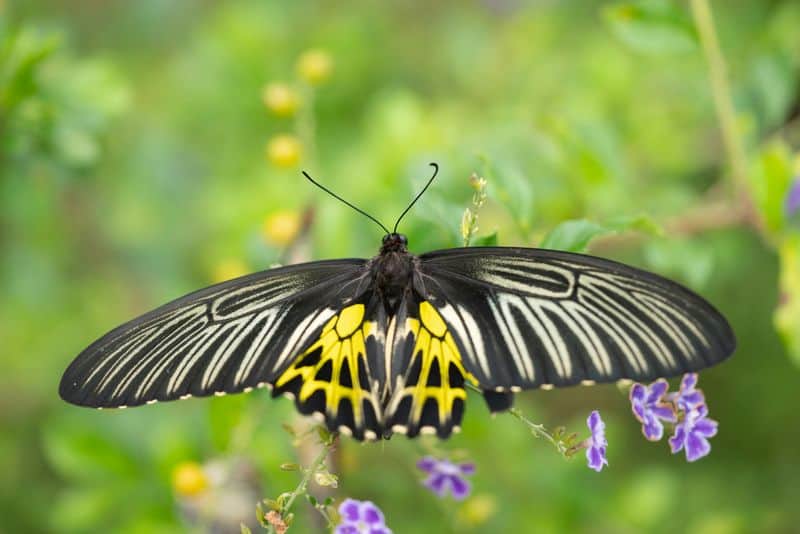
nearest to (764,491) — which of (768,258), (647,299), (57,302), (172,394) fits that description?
(768,258)

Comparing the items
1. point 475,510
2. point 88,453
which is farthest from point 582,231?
point 88,453

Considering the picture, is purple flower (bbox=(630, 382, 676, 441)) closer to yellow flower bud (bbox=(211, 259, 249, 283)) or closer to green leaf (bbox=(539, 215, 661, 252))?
green leaf (bbox=(539, 215, 661, 252))

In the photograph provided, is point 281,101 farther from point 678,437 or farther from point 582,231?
point 678,437

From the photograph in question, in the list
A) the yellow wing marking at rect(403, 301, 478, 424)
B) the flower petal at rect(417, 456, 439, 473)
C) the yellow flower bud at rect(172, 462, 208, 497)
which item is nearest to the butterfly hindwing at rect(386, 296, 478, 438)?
the yellow wing marking at rect(403, 301, 478, 424)

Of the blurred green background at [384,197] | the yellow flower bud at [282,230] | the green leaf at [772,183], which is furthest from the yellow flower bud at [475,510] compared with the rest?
the green leaf at [772,183]

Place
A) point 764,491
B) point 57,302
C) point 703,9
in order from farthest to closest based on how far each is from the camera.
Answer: point 57,302 → point 764,491 → point 703,9

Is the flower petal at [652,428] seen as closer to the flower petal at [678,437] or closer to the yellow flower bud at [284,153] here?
the flower petal at [678,437]

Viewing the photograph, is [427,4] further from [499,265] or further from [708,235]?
[499,265]
